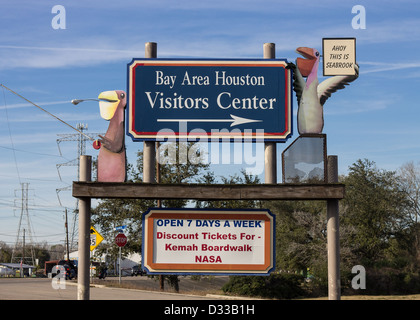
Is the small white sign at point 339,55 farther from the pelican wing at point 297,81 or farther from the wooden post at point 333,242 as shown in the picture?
the wooden post at point 333,242

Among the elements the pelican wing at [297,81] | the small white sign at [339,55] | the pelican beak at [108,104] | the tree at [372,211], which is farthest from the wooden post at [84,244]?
the tree at [372,211]

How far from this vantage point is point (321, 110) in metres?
13.5

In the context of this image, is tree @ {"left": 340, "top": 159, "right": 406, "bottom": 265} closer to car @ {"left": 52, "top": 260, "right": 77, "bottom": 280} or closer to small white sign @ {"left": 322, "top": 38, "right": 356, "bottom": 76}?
car @ {"left": 52, "top": 260, "right": 77, "bottom": 280}

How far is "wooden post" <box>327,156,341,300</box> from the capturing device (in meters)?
12.6

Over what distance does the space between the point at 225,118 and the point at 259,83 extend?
1172 mm

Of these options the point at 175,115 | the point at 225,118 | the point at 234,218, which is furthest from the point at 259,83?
the point at 234,218

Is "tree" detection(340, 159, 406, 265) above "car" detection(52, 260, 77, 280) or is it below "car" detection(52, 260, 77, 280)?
above

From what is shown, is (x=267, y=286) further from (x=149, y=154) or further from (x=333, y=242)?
(x=149, y=154)

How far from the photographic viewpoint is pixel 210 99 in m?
13.3

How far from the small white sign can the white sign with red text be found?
387 cm

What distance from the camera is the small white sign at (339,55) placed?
13430mm

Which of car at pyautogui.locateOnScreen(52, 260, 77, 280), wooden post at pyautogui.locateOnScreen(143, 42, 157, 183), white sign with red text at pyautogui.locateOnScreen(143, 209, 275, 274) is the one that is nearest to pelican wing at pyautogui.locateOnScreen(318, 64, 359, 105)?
white sign with red text at pyautogui.locateOnScreen(143, 209, 275, 274)

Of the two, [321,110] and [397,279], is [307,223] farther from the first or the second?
[321,110]
